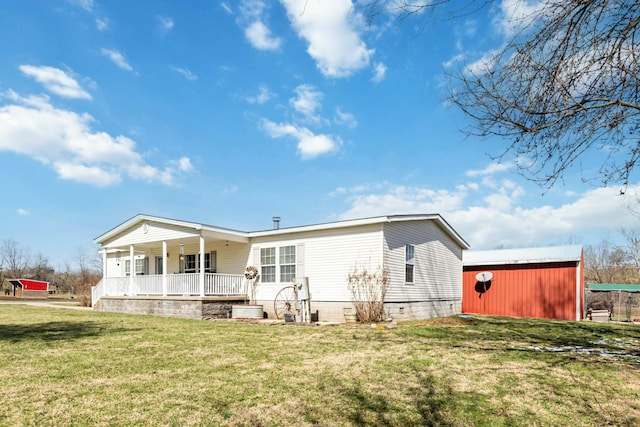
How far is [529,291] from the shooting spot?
58.6ft

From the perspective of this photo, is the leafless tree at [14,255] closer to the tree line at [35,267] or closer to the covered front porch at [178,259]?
the tree line at [35,267]

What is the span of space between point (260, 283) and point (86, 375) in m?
10.2

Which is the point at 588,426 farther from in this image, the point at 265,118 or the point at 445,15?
the point at 265,118

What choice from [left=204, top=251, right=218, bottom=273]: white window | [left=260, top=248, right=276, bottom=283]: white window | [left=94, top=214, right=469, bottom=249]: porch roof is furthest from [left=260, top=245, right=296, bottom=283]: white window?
[left=204, top=251, right=218, bottom=273]: white window

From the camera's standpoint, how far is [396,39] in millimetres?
4566

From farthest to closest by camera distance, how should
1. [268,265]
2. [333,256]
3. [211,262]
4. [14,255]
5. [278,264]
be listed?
[14,255] < [211,262] < [268,265] < [278,264] < [333,256]

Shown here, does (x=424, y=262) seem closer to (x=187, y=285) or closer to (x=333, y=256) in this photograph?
(x=333, y=256)

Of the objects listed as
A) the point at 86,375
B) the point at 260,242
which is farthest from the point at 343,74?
the point at 86,375

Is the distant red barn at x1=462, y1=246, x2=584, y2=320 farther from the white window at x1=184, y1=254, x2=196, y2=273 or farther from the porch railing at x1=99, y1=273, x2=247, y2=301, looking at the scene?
the white window at x1=184, y1=254, x2=196, y2=273

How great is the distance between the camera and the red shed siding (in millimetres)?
16969

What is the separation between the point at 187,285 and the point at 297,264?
168 inches

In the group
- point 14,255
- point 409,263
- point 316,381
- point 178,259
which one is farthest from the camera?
point 14,255

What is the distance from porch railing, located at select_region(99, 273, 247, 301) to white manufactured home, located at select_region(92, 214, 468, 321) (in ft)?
0.12

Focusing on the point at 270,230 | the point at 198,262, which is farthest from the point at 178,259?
the point at 270,230
